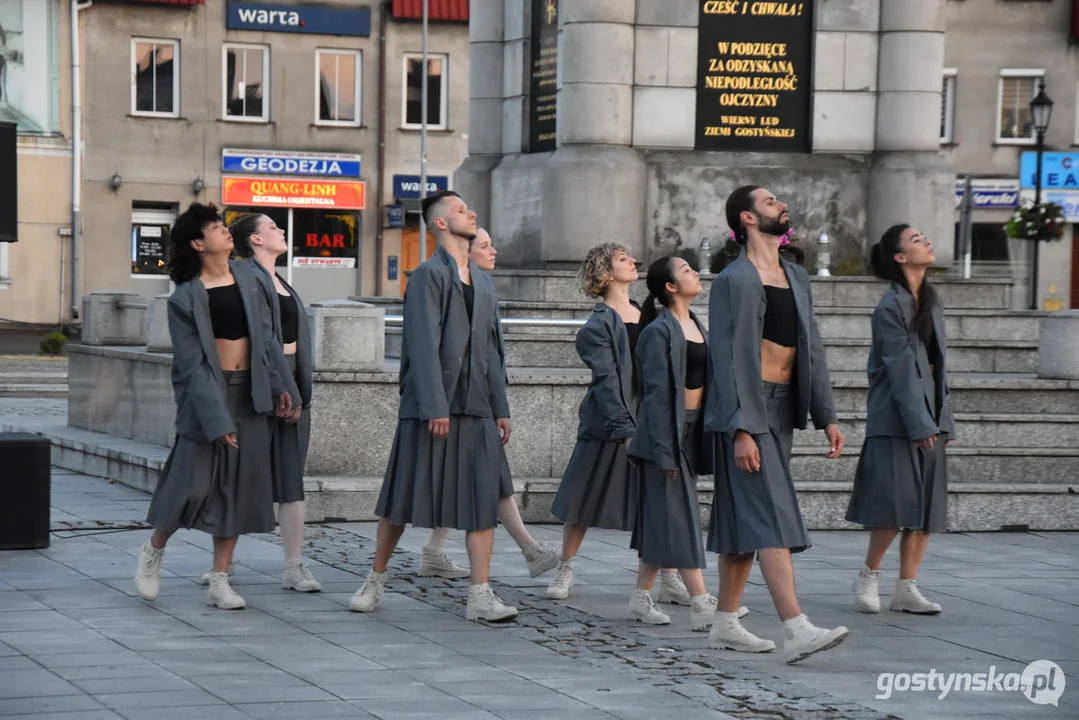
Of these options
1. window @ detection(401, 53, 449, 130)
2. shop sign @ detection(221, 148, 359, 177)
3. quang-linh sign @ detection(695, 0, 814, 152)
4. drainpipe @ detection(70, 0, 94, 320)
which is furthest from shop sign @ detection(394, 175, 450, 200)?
quang-linh sign @ detection(695, 0, 814, 152)


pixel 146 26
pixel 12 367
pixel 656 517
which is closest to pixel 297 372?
pixel 656 517

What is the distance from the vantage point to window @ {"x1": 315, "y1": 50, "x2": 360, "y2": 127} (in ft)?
144

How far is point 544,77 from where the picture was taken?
16.1 m

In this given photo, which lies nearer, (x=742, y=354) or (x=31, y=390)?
(x=742, y=354)

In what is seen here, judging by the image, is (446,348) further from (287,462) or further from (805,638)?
(805,638)

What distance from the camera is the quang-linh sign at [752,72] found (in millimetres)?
15203

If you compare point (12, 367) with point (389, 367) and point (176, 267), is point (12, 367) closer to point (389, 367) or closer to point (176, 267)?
point (389, 367)

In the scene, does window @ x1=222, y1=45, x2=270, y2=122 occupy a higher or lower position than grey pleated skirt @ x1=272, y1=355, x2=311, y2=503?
higher

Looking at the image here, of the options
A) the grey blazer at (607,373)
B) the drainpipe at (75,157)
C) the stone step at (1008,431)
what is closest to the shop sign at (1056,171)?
the drainpipe at (75,157)

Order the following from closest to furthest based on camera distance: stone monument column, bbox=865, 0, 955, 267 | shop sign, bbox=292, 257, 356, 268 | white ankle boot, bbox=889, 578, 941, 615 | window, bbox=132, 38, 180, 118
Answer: white ankle boot, bbox=889, 578, 941, 615
stone monument column, bbox=865, 0, 955, 267
window, bbox=132, 38, 180, 118
shop sign, bbox=292, 257, 356, 268

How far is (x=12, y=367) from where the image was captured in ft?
90.6

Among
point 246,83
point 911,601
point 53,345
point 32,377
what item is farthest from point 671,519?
point 246,83

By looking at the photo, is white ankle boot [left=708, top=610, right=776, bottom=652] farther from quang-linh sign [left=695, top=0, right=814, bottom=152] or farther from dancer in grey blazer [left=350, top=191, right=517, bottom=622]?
quang-linh sign [left=695, top=0, right=814, bottom=152]

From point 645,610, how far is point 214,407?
2.32 metres
